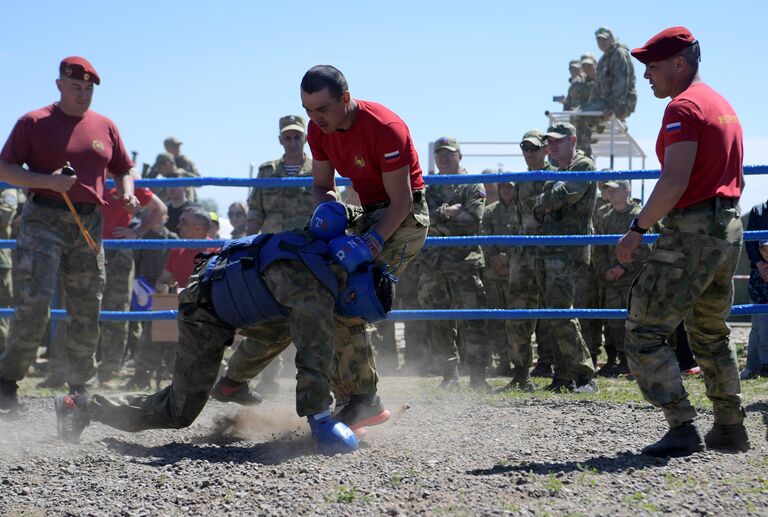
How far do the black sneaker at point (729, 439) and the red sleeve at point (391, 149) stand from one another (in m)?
2.21

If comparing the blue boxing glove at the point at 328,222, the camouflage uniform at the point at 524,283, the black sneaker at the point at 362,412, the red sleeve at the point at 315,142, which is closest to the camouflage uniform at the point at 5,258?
the camouflage uniform at the point at 524,283

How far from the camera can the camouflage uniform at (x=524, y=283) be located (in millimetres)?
8586

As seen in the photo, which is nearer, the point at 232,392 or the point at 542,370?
the point at 232,392

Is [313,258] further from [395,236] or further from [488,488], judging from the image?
[488,488]

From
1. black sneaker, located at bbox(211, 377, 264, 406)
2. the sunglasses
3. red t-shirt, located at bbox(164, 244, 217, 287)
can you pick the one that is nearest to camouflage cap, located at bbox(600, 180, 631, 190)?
the sunglasses

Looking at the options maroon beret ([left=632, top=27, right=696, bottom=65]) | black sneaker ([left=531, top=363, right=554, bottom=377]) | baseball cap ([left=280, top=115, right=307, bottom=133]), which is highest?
maroon beret ([left=632, top=27, right=696, bottom=65])

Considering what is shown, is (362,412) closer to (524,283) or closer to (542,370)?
(524,283)

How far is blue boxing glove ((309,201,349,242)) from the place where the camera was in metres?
5.31

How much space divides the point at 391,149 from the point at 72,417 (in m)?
2.34

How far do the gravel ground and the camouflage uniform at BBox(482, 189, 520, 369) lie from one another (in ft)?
13.1

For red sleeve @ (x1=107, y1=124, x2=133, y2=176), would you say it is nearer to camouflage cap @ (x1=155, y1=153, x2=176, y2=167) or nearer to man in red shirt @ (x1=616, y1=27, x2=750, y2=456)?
man in red shirt @ (x1=616, y1=27, x2=750, y2=456)

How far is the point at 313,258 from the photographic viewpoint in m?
5.20

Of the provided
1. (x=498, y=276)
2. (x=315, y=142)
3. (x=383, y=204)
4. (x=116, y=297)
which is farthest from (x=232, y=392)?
(x=498, y=276)

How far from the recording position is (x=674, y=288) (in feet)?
16.5
